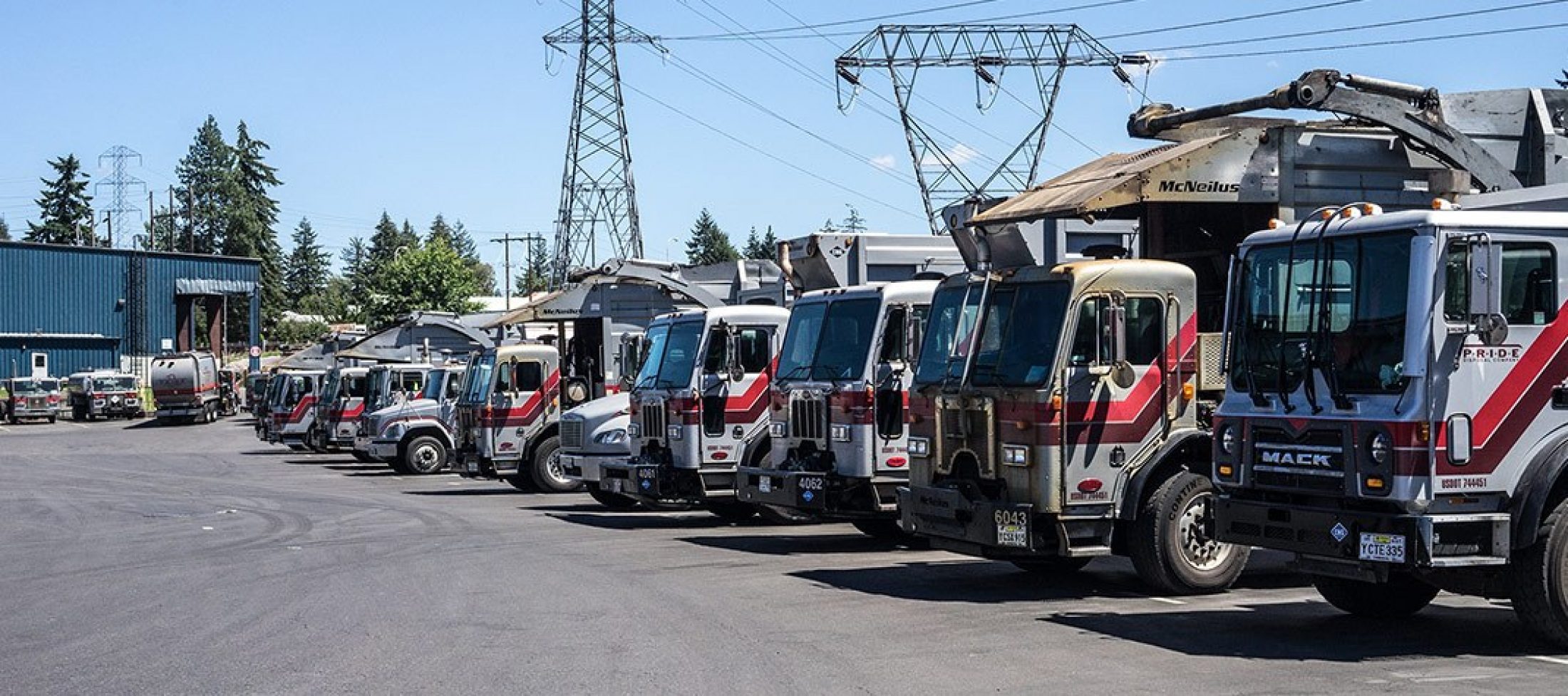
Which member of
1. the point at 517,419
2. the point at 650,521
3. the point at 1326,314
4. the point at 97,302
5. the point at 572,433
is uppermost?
the point at 97,302

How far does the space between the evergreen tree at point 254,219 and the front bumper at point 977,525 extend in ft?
391

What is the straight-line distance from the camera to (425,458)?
33.6m

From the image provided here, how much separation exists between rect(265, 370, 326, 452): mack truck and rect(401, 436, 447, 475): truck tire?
1004 cm

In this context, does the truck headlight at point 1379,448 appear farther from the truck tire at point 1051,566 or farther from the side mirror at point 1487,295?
the truck tire at point 1051,566

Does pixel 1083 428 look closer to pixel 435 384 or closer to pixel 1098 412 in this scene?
pixel 1098 412

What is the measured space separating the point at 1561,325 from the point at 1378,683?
8.39ft

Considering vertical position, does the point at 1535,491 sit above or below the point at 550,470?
above

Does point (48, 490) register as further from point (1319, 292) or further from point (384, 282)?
point (384, 282)

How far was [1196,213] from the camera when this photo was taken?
51.6 feet

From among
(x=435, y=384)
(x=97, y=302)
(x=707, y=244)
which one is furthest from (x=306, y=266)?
(x=435, y=384)

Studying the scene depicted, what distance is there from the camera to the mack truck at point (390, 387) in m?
34.9

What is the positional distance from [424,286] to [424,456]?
175ft

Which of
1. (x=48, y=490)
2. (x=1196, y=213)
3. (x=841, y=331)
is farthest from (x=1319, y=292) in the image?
(x=48, y=490)

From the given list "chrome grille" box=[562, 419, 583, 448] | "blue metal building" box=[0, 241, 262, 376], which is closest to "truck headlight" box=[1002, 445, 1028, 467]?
"chrome grille" box=[562, 419, 583, 448]
